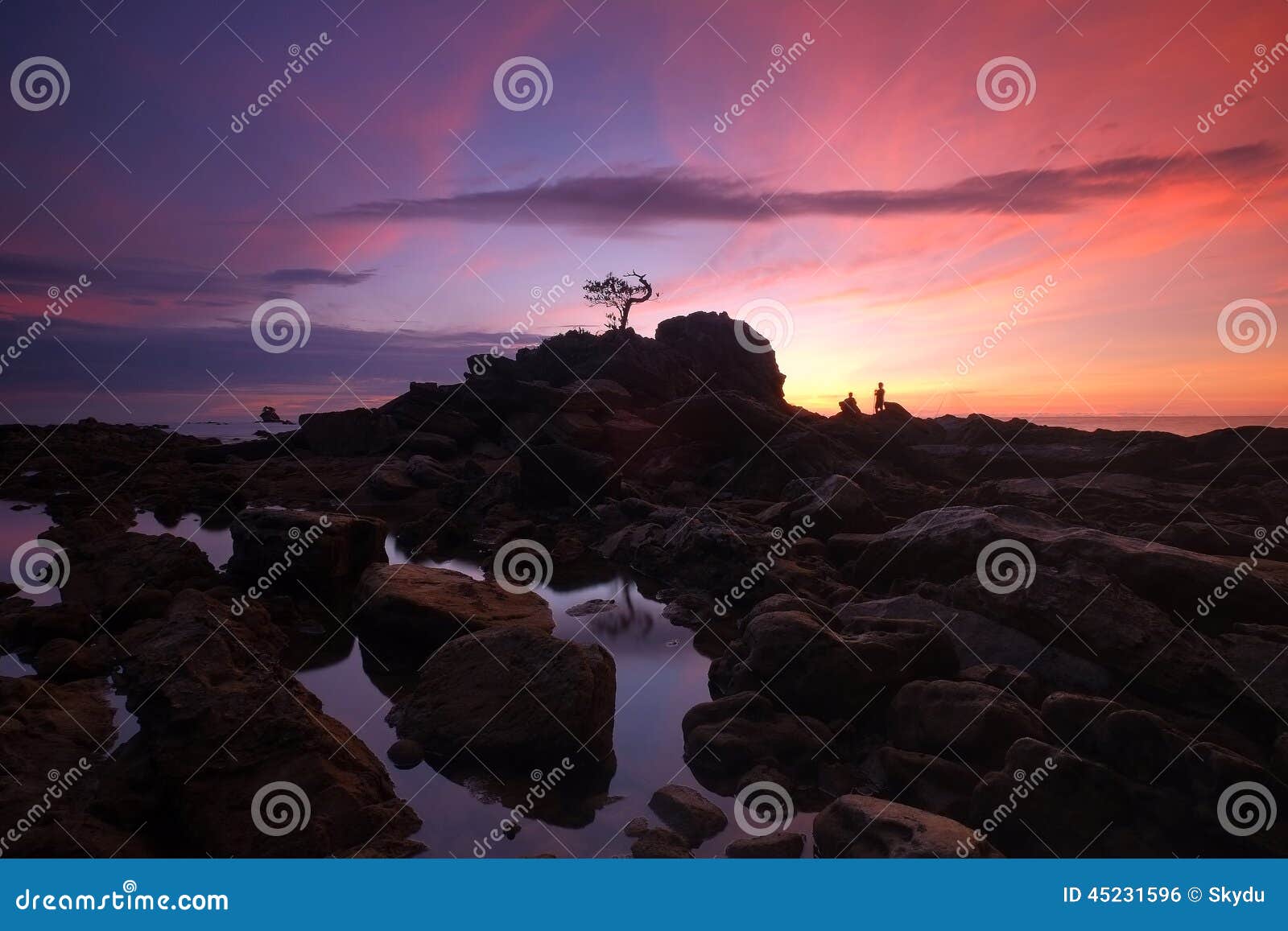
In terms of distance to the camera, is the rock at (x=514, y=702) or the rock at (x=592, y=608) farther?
the rock at (x=592, y=608)

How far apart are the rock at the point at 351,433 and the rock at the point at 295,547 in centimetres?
2278

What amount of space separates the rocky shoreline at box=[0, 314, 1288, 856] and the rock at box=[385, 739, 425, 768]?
0.14ft

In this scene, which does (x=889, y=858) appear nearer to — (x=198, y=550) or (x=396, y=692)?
(x=396, y=692)

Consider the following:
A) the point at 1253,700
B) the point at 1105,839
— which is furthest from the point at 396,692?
the point at 1253,700

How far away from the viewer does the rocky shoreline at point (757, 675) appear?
20.2 feet

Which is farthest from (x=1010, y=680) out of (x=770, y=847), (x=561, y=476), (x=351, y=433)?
(x=351, y=433)

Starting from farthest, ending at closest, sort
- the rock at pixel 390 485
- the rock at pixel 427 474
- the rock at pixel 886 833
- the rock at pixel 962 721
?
the rock at pixel 427 474 → the rock at pixel 390 485 → the rock at pixel 962 721 → the rock at pixel 886 833

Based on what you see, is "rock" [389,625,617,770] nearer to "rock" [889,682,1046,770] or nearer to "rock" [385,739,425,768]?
"rock" [385,739,425,768]

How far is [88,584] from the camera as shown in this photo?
1230cm

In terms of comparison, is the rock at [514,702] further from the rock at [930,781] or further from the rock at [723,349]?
the rock at [723,349]

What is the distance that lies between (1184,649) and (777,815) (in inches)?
226

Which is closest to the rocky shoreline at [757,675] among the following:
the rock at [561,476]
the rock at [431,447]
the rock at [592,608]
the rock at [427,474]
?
the rock at [592,608]

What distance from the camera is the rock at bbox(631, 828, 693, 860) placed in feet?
19.6

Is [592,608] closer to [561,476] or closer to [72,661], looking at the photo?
[72,661]
